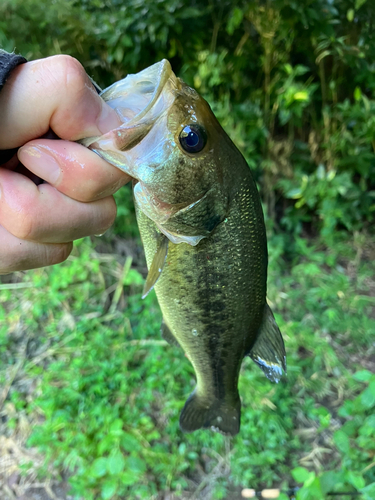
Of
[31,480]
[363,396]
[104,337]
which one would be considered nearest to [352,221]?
[363,396]

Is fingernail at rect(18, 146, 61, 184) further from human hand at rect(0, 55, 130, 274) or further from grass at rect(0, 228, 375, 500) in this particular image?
grass at rect(0, 228, 375, 500)

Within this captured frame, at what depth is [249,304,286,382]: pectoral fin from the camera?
42.0 inches

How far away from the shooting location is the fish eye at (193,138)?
0.78 metres

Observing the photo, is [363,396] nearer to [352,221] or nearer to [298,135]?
[352,221]

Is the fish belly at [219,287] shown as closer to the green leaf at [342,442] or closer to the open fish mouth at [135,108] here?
the open fish mouth at [135,108]

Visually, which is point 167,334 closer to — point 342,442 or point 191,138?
point 191,138

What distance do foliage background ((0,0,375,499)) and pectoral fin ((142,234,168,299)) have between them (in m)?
0.99

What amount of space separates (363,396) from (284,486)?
0.83m

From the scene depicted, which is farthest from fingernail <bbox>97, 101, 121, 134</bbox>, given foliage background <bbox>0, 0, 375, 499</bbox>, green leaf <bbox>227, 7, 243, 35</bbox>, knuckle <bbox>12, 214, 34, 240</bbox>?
green leaf <bbox>227, 7, 243, 35</bbox>

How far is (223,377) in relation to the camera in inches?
48.5

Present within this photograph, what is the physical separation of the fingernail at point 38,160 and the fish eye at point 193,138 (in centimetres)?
31

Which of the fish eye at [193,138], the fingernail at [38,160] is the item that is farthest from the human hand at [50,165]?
the fish eye at [193,138]

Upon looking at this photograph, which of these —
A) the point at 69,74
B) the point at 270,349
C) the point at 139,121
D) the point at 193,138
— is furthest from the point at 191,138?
the point at 270,349

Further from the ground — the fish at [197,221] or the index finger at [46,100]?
the index finger at [46,100]
